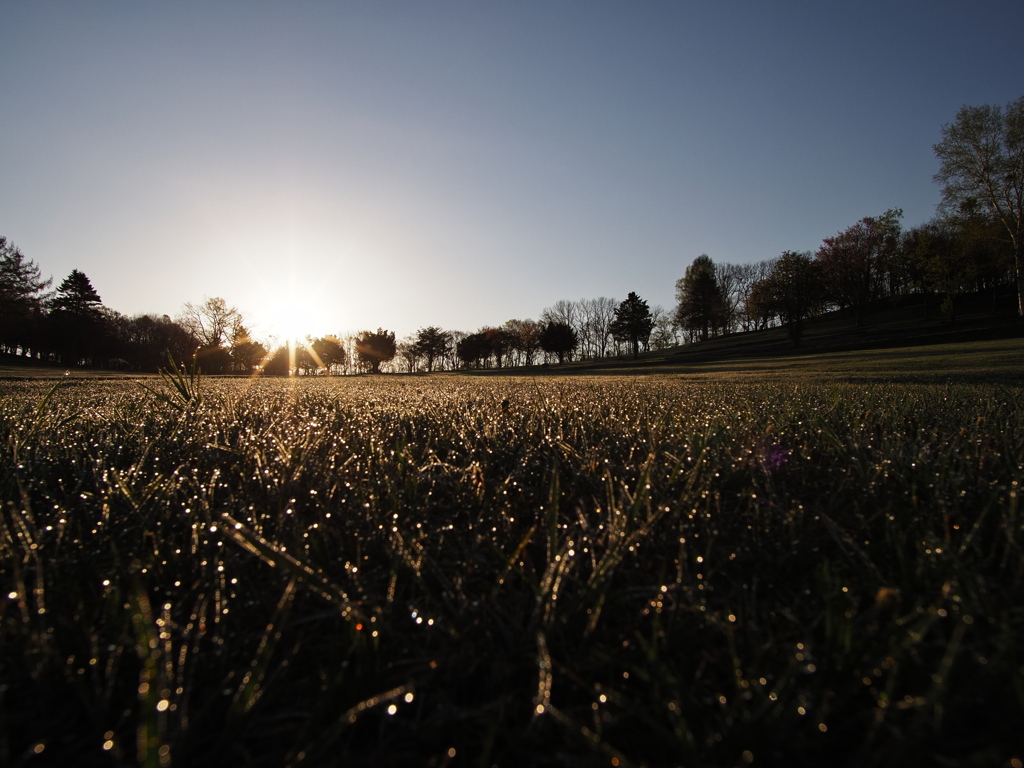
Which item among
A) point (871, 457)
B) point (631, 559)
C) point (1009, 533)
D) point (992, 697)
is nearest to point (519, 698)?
point (631, 559)

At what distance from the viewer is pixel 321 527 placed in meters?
1.11

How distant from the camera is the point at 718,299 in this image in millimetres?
61344

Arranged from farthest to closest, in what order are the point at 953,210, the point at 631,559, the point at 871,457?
the point at 953,210 → the point at 871,457 → the point at 631,559

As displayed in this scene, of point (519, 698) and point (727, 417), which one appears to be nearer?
point (519, 698)

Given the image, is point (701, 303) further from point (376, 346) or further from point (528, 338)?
point (376, 346)

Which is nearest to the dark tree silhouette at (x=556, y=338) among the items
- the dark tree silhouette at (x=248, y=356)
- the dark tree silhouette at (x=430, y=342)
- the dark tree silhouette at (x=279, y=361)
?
the dark tree silhouette at (x=430, y=342)

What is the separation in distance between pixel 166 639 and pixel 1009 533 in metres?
1.37

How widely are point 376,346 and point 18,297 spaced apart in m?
31.6

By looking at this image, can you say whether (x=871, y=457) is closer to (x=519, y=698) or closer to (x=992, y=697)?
(x=992, y=697)

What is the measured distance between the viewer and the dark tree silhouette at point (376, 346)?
60.6 metres

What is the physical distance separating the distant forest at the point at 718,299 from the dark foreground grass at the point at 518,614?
92.2 ft

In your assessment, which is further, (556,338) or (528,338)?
(528,338)

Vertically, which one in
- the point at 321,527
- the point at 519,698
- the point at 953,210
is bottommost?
the point at 519,698

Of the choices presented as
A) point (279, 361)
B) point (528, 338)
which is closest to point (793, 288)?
point (528, 338)
